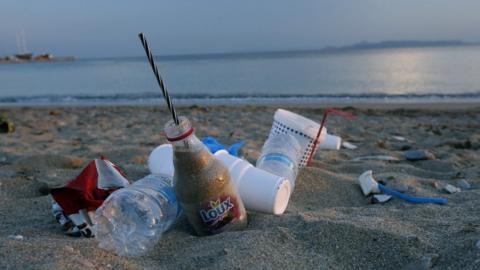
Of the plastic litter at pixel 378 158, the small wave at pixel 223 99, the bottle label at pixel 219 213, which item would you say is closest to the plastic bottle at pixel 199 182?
the bottle label at pixel 219 213

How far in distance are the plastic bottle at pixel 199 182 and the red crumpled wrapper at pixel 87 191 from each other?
482mm

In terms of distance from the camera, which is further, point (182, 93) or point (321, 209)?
point (182, 93)

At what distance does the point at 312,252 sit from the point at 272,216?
0.46 meters

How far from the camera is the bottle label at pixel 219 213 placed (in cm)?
190

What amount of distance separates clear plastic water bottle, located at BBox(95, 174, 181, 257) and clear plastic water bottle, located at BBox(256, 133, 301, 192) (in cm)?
79

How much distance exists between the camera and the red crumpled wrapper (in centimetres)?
208

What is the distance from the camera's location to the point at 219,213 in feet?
A: 6.40

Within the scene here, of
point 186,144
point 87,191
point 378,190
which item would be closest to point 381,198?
point 378,190

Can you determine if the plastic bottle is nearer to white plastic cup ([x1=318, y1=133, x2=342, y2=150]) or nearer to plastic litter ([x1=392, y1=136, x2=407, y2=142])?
white plastic cup ([x1=318, y1=133, x2=342, y2=150])

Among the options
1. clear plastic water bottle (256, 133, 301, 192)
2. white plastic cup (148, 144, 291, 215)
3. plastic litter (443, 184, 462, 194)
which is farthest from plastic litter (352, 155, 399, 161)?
white plastic cup (148, 144, 291, 215)

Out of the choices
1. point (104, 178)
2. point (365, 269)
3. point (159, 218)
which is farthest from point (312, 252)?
point (104, 178)

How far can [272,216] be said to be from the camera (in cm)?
227

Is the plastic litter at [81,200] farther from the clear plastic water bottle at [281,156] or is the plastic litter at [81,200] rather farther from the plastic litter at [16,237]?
the clear plastic water bottle at [281,156]

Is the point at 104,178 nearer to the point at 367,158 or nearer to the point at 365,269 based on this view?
the point at 365,269
